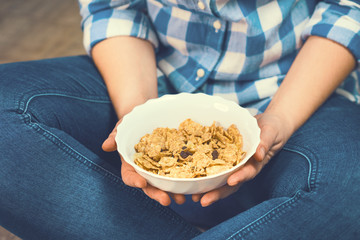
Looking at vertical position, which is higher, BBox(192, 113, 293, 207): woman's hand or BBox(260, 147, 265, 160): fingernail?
BBox(260, 147, 265, 160): fingernail

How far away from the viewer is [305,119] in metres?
0.84

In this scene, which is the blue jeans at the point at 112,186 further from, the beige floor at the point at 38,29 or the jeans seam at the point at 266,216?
the beige floor at the point at 38,29

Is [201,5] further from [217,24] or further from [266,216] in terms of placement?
[266,216]

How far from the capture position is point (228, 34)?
87cm

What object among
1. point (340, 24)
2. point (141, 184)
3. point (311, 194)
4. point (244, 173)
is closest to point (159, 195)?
point (141, 184)

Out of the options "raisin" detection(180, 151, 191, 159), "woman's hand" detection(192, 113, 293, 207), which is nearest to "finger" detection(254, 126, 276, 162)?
"woman's hand" detection(192, 113, 293, 207)

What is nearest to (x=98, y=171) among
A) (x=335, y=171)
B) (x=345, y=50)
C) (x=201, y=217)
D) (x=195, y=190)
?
(x=195, y=190)

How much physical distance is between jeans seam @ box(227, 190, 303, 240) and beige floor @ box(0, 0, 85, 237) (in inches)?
58.7

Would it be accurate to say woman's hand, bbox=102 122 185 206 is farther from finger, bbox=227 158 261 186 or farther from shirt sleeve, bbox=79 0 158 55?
shirt sleeve, bbox=79 0 158 55

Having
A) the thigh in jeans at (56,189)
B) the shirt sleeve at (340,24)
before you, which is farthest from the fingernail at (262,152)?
the shirt sleeve at (340,24)

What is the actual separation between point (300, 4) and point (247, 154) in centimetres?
43

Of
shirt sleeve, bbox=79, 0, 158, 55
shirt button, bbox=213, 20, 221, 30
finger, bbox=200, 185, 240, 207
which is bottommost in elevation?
finger, bbox=200, 185, 240, 207

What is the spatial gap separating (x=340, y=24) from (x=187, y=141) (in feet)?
1.40

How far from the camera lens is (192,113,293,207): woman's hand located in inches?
26.0
